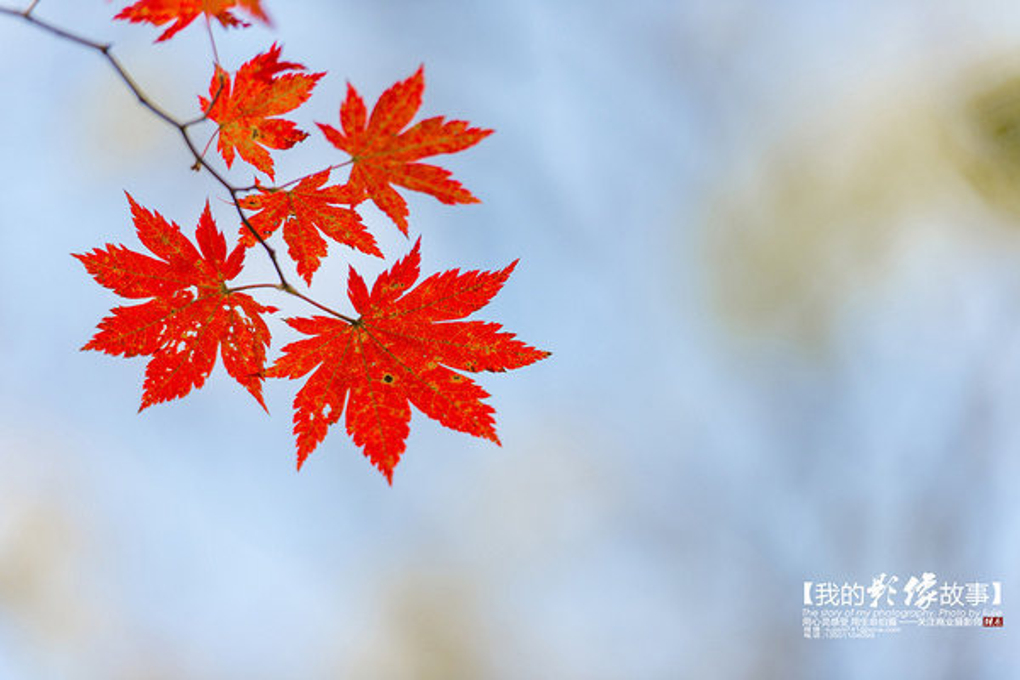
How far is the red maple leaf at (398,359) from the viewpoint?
157 centimetres

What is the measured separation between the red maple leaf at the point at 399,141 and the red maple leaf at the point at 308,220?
0.14 m

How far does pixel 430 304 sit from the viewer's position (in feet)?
5.32

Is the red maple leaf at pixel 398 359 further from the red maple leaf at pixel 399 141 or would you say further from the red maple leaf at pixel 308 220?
the red maple leaf at pixel 399 141

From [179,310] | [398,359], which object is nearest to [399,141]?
[398,359]

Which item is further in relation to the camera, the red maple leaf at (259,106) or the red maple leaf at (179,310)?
the red maple leaf at (179,310)

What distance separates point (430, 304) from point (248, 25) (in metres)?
0.67

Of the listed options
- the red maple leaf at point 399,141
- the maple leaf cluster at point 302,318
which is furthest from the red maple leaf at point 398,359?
the red maple leaf at point 399,141

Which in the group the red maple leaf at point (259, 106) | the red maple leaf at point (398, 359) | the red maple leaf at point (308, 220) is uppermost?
the red maple leaf at point (259, 106)

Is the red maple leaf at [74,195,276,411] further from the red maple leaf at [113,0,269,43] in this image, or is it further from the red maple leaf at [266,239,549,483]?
the red maple leaf at [113,0,269,43]

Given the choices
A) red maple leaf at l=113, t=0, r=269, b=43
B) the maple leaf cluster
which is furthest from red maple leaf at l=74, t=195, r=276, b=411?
red maple leaf at l=113, t=0, r=269, b=43

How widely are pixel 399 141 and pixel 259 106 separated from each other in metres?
0.39

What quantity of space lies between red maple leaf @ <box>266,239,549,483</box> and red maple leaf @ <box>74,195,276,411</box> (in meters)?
0.14

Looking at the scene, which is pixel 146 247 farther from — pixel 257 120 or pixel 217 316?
pixel 257 120

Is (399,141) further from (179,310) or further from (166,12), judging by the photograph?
(179,310)
